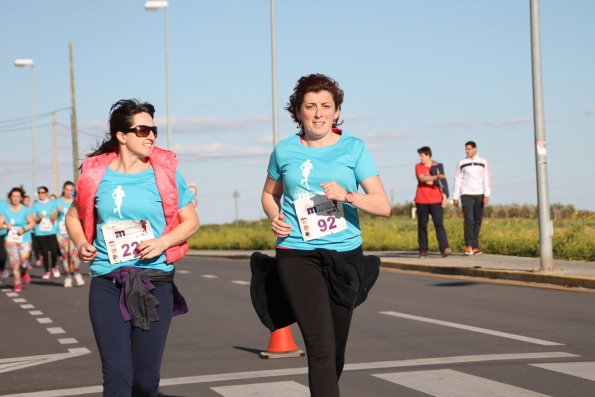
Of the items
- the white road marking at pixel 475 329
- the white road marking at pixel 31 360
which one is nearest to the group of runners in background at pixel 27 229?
the white road marking at pixel 475 329

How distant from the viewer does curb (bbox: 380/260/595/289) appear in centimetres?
1753

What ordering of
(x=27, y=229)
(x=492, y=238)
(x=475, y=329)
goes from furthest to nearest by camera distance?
(x=492, y=238) < (x=27, y=229) < (x=475, y=329)

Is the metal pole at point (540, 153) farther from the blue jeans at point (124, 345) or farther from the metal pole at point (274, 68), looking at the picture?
the metal pole at point (274, 68)

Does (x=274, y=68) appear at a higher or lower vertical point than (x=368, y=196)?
higher

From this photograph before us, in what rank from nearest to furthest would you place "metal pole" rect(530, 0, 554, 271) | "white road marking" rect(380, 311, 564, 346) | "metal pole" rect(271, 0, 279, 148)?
"white road marking" rect(380, 311, 564, 346)
"metal pole" rect(530, 0, 554, 271)
"metal pole" rect(271, 0, 279, 148)

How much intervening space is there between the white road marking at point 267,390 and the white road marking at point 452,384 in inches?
28.9

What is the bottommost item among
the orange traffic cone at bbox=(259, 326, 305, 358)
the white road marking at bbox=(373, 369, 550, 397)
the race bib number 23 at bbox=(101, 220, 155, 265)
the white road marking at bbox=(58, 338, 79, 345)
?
the white road marking at bbox=(58, 338, 79, 345)

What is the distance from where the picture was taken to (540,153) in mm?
Answer: 19094

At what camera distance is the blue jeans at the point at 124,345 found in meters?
6.23

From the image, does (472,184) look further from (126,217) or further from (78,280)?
(126,217)

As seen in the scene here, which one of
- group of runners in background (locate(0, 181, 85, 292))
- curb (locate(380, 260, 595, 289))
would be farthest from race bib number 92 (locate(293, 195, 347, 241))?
group of runners in background (locate(0, 181, 85, 292))

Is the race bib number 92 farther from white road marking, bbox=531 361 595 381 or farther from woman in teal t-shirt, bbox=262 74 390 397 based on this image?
white road marking, bbox=531 361 595 381

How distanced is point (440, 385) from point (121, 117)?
3528 millimetres

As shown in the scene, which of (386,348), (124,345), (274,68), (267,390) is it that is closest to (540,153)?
(386,348)
